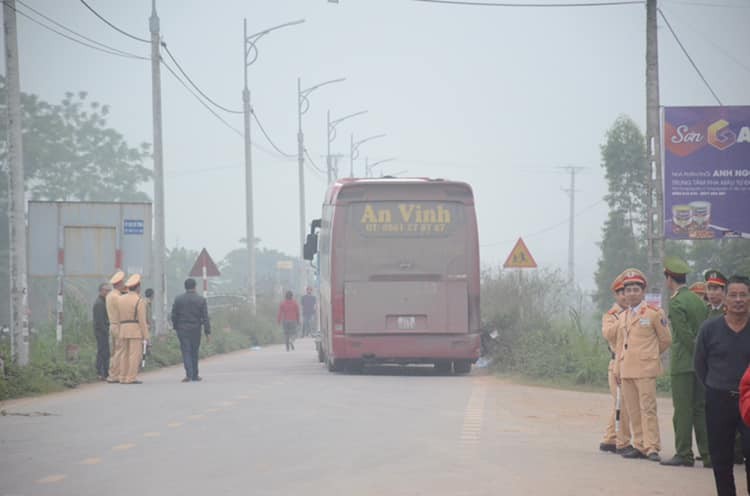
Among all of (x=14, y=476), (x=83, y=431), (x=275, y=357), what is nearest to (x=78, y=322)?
(x=275, y=357)

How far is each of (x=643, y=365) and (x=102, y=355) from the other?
48.8 ft

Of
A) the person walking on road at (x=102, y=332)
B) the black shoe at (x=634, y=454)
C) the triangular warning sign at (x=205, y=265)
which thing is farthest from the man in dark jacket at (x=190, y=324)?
the black shoe at (x=634, y=454)

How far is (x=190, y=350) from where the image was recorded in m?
25.2

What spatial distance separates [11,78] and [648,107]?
36.5 feet

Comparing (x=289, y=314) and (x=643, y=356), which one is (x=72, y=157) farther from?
(x=643, y=356)

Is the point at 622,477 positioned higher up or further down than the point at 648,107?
further down

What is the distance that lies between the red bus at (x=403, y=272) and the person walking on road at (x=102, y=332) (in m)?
4.12

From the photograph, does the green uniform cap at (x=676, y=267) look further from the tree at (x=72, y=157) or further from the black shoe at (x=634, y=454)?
the tree at (x=72, y=157)

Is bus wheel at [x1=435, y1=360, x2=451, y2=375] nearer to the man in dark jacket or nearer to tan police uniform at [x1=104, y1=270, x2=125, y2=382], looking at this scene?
the man in dark jacket

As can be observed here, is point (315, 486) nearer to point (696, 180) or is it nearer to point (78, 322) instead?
point (696, 180)

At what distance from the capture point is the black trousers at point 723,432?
390 inches

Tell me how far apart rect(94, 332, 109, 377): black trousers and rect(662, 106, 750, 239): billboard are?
34.7ft

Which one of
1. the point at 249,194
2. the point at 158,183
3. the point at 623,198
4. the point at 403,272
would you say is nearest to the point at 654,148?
the point at 403,272

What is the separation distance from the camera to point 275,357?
1463 inches
